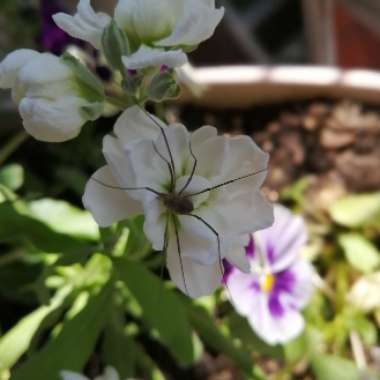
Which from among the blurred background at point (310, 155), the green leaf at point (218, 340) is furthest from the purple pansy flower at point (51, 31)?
the green leaf at point (218, 340)

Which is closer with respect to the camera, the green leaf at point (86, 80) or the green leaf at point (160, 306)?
the green leaf at point (86, 80)

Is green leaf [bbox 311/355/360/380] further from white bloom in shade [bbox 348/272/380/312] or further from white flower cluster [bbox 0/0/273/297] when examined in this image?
white flower cluster [bbox 0/0/273/297]

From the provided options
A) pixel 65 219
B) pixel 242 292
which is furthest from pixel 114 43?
pixel 242 292

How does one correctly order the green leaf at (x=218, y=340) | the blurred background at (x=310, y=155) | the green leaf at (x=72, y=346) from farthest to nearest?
the blurred background at (x=310, y=155), the green leaf at (x=218, y=340), the green leaf at (x=72, y=346)

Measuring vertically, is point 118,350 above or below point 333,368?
above

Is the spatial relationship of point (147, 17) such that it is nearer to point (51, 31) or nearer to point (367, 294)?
point (51, 31)

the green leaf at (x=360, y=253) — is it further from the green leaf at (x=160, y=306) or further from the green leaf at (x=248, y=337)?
the green leaf at (x=160, y=306)

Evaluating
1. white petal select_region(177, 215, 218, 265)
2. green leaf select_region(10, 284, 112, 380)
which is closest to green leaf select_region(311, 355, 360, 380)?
green leaf select_region(10, 284, 112, 380)
